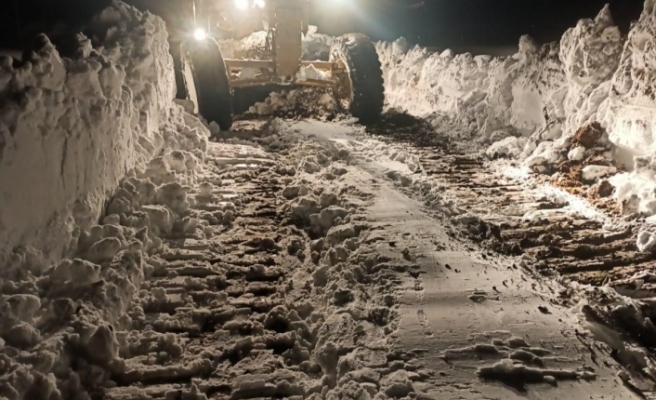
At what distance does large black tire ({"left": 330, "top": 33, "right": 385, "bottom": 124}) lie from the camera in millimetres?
9000

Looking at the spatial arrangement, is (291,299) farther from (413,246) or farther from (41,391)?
(41,391)

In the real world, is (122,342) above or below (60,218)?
below

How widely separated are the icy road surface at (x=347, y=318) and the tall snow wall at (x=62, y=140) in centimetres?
73

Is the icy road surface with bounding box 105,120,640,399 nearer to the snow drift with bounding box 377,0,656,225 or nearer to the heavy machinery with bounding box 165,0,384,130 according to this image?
the snow drift with bounding box 377,0,656,225

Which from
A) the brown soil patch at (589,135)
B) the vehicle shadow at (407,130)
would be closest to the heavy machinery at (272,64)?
the vehicle shadow at (407,130)

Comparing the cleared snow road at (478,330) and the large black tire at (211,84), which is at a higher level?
the large black tire at (211,84)

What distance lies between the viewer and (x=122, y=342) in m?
2.97

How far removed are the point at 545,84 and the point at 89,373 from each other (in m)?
6.75

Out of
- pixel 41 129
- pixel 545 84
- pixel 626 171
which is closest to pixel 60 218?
pixel 41 129

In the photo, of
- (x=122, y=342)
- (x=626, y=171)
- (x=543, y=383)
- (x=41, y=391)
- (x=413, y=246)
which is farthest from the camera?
(x=626, y=171)

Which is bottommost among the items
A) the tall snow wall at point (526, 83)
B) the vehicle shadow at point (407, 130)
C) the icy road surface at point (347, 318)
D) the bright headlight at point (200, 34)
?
the icy road surface at point (347, 318)

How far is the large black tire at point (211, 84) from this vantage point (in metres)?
7.84

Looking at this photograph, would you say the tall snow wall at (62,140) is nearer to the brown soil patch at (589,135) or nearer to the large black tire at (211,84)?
the large black tire at (211,84)

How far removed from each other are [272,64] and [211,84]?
2.03 metres
